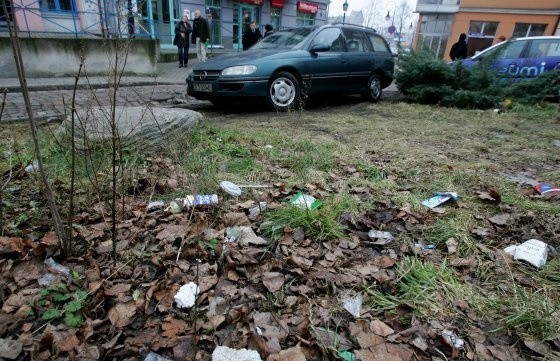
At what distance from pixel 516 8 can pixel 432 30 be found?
6130 millimetres

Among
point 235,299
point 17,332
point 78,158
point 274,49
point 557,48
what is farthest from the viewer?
point 557,48

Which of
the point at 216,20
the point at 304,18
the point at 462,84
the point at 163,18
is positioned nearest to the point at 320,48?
the point at 462,84

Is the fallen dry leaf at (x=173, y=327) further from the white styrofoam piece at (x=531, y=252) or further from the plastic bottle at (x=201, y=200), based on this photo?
the white styrofoam piece at (x=531, y=252)

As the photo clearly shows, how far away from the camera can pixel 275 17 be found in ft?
74.2

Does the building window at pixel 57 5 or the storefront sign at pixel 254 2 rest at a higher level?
the storefront sign at pixel 254 2

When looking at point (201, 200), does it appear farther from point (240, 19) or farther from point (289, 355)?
point (240, 19)

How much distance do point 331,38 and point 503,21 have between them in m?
24.4

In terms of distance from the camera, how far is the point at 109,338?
1570 millimetres

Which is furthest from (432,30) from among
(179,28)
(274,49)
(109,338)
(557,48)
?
(109,338)

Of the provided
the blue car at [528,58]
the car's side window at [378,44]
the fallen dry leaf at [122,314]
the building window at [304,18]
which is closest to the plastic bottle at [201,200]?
the fallen dry leaf at [122,314]

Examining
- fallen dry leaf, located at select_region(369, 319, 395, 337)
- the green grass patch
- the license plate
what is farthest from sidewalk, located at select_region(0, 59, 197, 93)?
fallen dry leaf, located at select_region(369, 319, 395, 337)

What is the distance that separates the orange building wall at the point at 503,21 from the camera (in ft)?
79.2

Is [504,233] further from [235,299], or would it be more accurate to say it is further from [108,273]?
[108,273]

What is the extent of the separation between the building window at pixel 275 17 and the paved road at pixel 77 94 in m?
13.7
